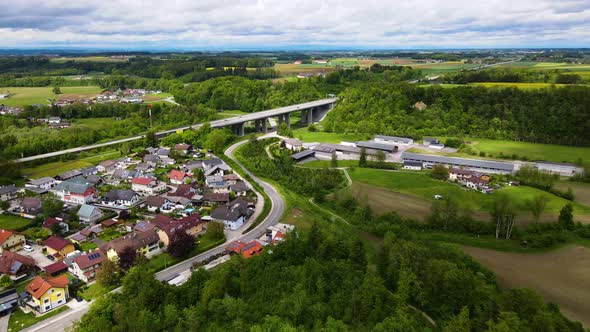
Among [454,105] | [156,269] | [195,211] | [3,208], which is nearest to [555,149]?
[454,105]

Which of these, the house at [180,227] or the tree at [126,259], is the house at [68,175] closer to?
the house at [180,227]

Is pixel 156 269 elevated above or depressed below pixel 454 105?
below

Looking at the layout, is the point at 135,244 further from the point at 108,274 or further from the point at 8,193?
the point at 8,193

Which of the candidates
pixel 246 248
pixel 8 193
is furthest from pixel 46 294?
pixel 8 193

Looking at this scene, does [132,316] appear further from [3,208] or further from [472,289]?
[3,208]

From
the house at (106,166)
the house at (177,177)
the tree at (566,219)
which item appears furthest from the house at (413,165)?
the house at (106,166)

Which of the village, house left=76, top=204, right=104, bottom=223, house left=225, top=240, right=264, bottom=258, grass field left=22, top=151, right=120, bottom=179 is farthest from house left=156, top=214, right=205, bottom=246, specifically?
grass field left=22, top=151, right=120, bottom=179
